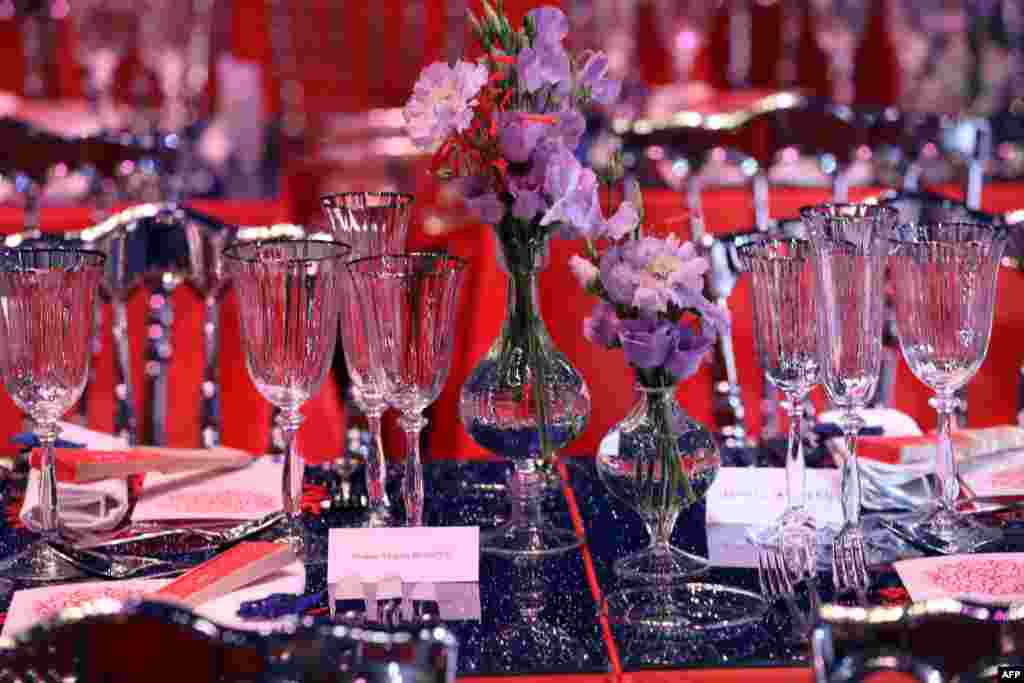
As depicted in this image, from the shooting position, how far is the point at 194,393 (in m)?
2.86

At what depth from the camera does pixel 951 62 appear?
601cm

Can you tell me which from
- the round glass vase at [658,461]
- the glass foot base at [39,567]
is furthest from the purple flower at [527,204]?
the glass foot base at [39,567]

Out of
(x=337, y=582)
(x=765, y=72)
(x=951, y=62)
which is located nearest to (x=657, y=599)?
(x=337, y=582)

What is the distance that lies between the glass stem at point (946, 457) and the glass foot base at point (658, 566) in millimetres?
286

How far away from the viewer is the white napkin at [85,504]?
5.75ft

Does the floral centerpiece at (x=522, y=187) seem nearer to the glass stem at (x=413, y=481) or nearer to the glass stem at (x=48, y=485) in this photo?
the glass stem at (x=413, y=481)

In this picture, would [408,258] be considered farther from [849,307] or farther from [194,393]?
[194,393]

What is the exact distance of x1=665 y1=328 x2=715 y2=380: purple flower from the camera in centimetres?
145

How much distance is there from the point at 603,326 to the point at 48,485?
603mm

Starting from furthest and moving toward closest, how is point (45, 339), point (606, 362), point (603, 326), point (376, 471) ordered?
1. point (606, 362)
2. point (376, 471)
3. point (45, 339)
4. point (603, 326)

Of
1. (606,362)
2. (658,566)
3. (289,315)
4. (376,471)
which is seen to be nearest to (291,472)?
(376,471)

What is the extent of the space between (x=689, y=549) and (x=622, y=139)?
2.11 meters

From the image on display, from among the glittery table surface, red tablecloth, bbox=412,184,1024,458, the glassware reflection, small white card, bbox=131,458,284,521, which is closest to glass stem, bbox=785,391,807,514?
the glittery table surface

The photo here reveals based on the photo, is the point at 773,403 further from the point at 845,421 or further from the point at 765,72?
the point at 765,72
